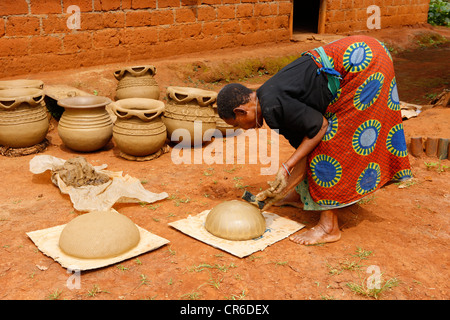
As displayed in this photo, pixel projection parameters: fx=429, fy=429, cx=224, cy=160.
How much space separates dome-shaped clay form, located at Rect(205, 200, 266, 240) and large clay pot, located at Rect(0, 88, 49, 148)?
3.01m

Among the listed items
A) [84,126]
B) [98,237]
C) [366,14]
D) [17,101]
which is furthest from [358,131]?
[366,14]

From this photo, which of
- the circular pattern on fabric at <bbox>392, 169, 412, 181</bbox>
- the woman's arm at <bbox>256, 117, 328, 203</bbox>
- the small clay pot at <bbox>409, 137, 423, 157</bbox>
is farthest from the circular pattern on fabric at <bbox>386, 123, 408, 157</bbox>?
the small clay pot at <bbox>409, 137, 423, 157</bbox>

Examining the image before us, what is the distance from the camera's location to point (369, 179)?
339cm

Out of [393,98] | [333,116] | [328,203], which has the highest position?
[393,98]

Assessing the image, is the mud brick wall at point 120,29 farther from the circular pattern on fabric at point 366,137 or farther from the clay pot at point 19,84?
the circular pattern on fabric at point 366,137

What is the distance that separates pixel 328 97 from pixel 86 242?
6.79 feet

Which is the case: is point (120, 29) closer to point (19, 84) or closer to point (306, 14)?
point (19, 84)

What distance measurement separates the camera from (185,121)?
5.75m

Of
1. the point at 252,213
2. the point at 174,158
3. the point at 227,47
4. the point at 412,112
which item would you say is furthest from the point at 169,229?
the point at 227,47

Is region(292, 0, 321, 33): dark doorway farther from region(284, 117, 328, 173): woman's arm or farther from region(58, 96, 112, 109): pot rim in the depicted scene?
region(284, 117, 328, 173): woman's arm

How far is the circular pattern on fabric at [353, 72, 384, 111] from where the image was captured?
3.15 metres

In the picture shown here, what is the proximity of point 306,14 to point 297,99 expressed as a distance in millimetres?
13566

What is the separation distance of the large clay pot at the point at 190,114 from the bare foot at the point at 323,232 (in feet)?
8.74

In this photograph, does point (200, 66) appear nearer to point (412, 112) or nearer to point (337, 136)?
point (412, 112)
